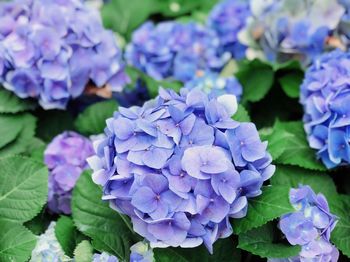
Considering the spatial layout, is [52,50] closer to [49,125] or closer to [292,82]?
[49,125]

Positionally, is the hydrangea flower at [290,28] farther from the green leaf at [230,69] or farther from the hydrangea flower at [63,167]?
the hydrangea flower at [63,167]

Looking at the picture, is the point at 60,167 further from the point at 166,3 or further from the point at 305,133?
the point at 166,3

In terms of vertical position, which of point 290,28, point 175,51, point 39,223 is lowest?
point 39,223

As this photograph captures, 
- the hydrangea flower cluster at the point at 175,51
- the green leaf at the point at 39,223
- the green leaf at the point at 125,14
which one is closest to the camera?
the green leaf at the point at 39,223

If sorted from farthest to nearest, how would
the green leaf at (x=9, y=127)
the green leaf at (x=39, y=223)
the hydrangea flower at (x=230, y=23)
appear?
the hydrangea flower at (x=230, y=23) → the green leaf at (x=9, y=127) → the green leaf at (x=39, y=223)

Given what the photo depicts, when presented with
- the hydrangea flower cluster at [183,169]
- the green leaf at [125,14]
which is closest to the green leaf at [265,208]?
the hydrangea flower cluster at [183,169]

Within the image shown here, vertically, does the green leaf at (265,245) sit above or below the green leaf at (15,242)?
above

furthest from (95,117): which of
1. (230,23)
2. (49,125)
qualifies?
(230,23)
